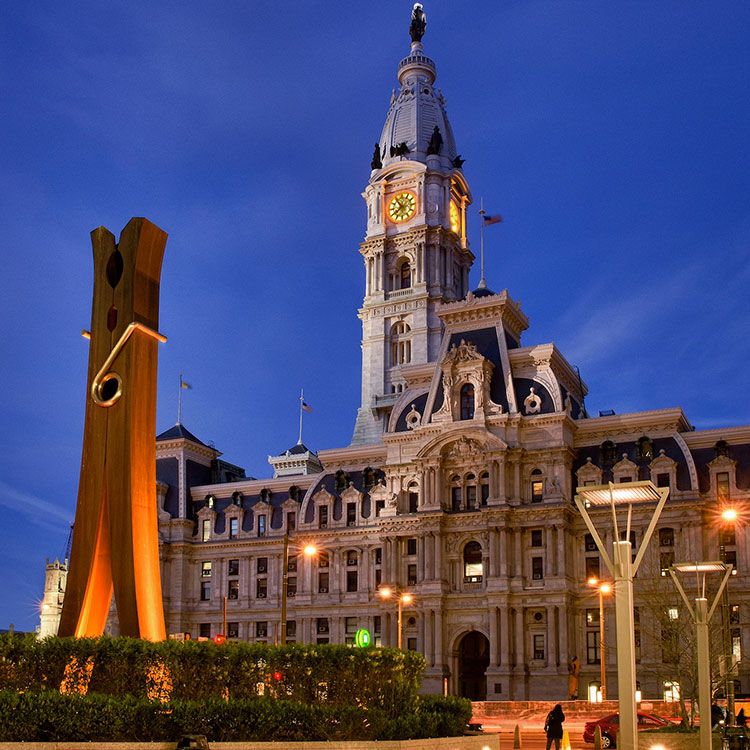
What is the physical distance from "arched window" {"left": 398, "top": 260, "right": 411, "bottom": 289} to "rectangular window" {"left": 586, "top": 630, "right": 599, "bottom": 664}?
49.3 meters

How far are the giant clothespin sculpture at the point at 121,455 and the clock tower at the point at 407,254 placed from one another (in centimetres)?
7455

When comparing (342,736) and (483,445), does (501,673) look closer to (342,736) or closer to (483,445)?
(483,445)

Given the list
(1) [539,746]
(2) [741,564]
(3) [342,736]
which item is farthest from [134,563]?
(2) [741,564]

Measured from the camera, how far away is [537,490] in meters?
81.1

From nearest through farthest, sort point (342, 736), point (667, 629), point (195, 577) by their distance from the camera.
Result: point (342, 736)
point (667, 629)
point (195, 577)

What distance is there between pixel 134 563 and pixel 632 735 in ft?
54.0

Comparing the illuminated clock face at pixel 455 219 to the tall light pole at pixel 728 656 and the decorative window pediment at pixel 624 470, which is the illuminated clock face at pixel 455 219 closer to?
the decorative window pediment at pixel 624 470

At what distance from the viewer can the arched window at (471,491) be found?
8231 centimetres

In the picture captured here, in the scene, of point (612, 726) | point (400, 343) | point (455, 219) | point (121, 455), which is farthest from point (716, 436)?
point (121, 455)

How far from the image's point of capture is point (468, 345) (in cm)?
8494

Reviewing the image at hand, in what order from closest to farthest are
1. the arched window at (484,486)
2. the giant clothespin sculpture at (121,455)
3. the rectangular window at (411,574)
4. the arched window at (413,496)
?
1. the giant clothespin sculpture at (121,455)
2. the arched window at (484,486)
3. the rectangular window at (411,574)
4. the arched window at (413,496)

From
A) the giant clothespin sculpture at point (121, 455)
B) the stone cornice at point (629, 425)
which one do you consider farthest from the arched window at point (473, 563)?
the giant clothespin sculpture at point (121, 455)

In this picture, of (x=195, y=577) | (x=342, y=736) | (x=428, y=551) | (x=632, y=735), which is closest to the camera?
(x=632, y=735)

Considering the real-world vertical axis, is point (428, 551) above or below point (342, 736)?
above
